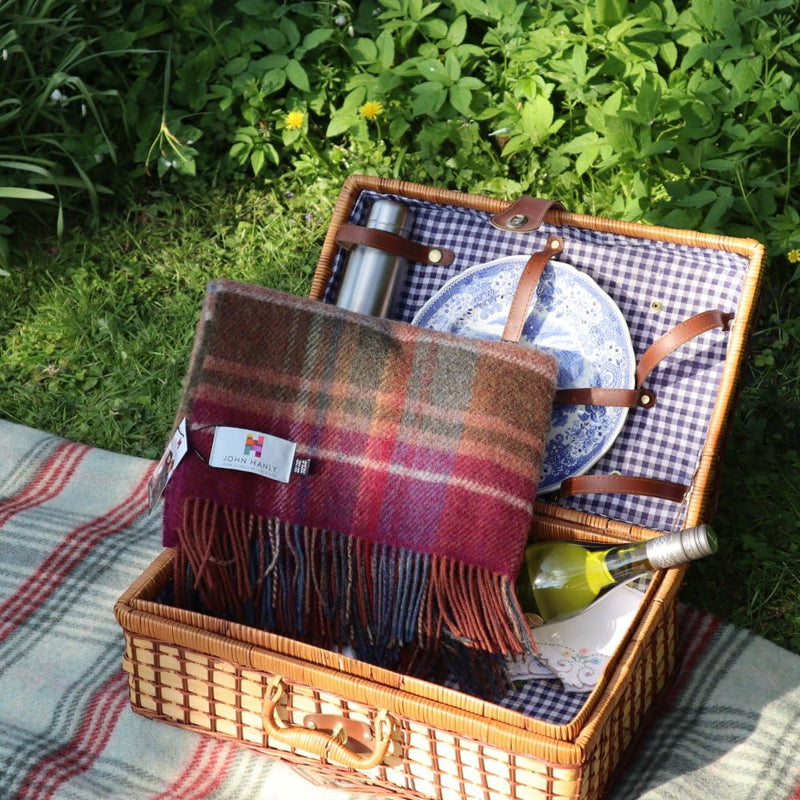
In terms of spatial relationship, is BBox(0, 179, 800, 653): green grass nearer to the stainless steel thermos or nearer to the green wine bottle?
the green wine bottle

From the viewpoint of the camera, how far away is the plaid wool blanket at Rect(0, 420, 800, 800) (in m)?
1.24

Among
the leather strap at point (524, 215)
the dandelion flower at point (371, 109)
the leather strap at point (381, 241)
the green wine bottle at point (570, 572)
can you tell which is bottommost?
the green wine bottle at point (570, 572)

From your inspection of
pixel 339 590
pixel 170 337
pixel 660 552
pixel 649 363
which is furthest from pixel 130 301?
pixel 660 552

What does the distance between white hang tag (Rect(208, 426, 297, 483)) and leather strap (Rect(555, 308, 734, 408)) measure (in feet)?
1.19

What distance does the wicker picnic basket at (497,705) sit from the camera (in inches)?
43.1

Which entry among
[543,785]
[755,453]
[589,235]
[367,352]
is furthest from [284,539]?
[755,453]

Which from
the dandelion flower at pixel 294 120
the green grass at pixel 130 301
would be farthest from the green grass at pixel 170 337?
the dandelion flower at pixel 294 120

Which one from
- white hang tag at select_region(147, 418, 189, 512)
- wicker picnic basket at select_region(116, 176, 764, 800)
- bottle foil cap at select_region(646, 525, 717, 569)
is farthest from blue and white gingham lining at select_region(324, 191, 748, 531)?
white hang tag at select_region(147, 418, 189, 512)

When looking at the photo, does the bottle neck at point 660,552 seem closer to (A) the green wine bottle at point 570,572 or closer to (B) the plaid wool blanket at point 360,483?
(A) the green wine bottle at point 570,572

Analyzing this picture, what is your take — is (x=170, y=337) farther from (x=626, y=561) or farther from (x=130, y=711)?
(x=626, y=561)

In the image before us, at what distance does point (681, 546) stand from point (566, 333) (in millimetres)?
350

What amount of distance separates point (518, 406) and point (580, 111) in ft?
2.55

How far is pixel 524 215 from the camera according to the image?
1.47 meters

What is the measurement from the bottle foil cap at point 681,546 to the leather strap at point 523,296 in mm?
333
